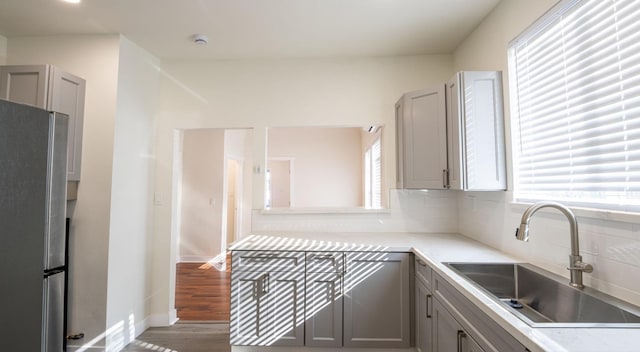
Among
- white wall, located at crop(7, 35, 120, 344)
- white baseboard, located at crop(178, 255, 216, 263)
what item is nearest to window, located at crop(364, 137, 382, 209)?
white baseboard, located at crop(178, 255, 216, 263)

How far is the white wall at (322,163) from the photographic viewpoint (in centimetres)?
611

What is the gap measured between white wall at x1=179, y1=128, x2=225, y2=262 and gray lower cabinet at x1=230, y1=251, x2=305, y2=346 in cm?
334

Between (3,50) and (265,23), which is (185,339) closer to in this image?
(265,23)

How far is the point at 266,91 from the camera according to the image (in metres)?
3.03

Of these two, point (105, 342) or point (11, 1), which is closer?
point (11, 1)

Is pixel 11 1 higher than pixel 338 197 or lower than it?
higher

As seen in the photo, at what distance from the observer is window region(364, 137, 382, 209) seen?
454 centimetres

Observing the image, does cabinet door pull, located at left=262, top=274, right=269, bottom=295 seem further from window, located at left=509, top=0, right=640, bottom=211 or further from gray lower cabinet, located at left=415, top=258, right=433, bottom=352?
window, located at left=509, top=0, right=640, bottom=211

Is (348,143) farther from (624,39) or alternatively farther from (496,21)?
(624,39)

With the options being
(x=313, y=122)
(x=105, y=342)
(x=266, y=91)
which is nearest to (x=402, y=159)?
(x=313, y=122)

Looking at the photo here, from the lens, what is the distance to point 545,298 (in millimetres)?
1515

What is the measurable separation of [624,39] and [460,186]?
1.13 meters

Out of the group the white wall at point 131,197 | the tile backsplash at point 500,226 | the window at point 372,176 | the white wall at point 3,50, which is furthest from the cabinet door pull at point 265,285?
the white wall at point 3,50

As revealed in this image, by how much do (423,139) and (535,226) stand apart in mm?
1023
